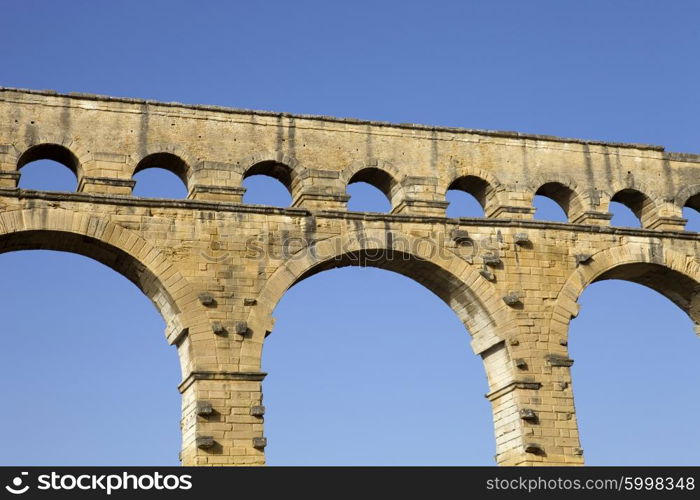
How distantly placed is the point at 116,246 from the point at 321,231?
3483 millimetres

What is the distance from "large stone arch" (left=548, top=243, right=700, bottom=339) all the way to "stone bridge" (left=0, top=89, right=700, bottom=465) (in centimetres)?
4

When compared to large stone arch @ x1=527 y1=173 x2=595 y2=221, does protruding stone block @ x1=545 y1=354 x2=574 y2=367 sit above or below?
below

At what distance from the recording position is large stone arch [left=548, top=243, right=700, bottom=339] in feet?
65.8

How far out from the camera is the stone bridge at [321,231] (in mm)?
18094

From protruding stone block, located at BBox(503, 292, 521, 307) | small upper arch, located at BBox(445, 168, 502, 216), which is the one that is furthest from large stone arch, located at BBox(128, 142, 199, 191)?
protruding stone block, located at BBox(503, 292, 521, 307)

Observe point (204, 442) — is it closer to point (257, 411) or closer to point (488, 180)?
point (257, 411)

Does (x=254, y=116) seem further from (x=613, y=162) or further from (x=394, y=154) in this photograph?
(x=613, y=162)

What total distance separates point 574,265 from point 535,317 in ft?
4.43

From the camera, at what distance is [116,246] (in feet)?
59.4

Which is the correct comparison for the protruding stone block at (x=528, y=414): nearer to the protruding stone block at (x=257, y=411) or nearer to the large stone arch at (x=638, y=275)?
the large stone arch at (x=638, y=275)

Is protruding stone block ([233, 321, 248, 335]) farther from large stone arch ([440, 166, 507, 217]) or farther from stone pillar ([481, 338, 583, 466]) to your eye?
large stone arch ([440, 166, 507, 217])

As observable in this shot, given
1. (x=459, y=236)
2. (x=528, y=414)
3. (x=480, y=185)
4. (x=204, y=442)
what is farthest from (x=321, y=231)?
(x=528, y=414)

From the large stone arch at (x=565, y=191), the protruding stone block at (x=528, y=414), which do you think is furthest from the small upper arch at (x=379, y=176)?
the protruding stone block at (x=528, y=414)

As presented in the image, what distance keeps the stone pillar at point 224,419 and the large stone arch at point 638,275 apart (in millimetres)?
5580
